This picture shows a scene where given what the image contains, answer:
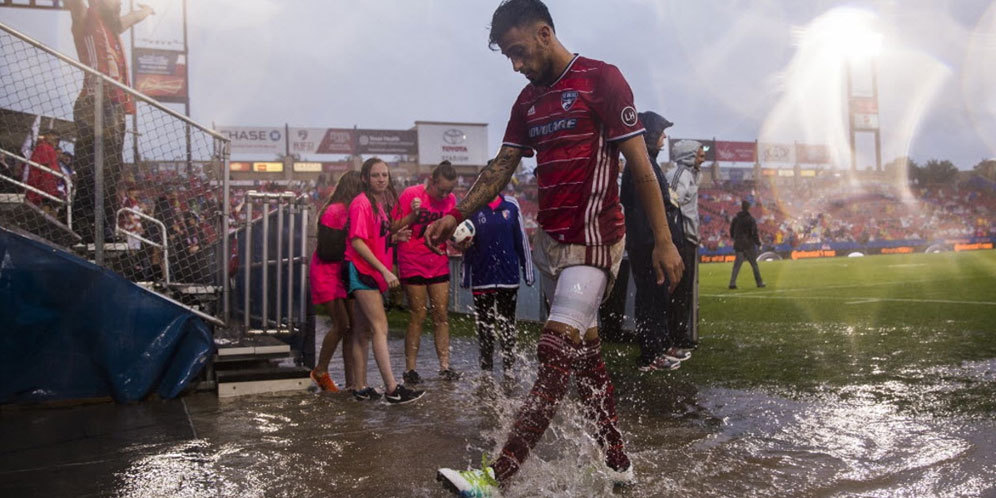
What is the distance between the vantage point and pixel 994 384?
4.95 m

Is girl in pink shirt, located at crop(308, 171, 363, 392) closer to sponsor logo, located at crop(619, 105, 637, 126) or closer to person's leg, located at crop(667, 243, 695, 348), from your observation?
person's leg, located at crop(667, 243, 695, 348)

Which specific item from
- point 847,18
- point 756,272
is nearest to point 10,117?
point 756,272

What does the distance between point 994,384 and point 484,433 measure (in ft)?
10.7

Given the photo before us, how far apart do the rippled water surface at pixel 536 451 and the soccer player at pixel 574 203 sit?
27 centimetres

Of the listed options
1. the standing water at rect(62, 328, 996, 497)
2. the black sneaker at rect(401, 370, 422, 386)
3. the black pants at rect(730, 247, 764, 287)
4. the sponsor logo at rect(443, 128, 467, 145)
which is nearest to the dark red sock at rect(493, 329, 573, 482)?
the standing water at rect(62, 328, 996, 497)

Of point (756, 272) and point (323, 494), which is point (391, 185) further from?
point (756, 272)

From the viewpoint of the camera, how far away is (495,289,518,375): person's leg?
6359 mm

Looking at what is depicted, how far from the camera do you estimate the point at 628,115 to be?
2.92 metres

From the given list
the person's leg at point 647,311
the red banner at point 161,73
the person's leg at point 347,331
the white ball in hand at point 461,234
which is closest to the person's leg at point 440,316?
the person's leg at point 347,331

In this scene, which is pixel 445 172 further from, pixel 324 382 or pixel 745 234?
pixel 745 234

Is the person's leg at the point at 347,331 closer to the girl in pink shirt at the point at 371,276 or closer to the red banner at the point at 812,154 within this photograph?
the girl in pink shirt at the point at 371,276

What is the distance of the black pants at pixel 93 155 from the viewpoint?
576cm

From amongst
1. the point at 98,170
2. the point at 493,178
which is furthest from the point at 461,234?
the point at 98,170

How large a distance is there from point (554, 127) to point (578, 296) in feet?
2.13
